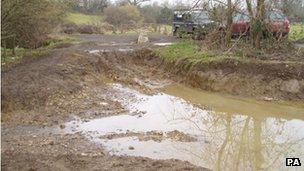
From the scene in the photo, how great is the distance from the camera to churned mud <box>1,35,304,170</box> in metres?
8.82

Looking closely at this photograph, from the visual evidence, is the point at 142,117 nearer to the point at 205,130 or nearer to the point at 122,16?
the point at 205,130

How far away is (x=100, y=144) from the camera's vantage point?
9.70 meters

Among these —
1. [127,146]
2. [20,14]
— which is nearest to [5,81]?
[20,14]

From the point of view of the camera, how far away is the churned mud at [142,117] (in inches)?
347

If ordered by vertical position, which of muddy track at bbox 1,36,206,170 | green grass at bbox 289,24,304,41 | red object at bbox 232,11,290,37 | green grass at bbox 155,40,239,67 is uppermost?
red object at bbox 232,11,290,37

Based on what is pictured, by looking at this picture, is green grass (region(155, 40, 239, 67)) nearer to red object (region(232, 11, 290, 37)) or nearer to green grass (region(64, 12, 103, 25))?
red object (region(232, 11, 290, 37))

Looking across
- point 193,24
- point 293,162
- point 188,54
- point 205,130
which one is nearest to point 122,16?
point 193,24

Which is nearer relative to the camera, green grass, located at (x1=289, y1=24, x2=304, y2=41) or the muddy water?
the muddy water

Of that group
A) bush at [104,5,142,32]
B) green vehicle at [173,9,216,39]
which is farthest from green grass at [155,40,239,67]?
bush at [104,5,142,32]

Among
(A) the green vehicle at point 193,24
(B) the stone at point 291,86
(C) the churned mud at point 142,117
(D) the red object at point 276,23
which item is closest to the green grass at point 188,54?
(C) the churned mud at point 142,117

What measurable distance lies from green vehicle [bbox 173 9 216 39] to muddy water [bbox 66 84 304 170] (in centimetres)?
710

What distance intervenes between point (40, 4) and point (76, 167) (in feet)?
34.8

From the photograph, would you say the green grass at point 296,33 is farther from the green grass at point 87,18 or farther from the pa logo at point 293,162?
the green grass at point 87,18

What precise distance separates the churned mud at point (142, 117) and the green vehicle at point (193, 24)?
4.09m
